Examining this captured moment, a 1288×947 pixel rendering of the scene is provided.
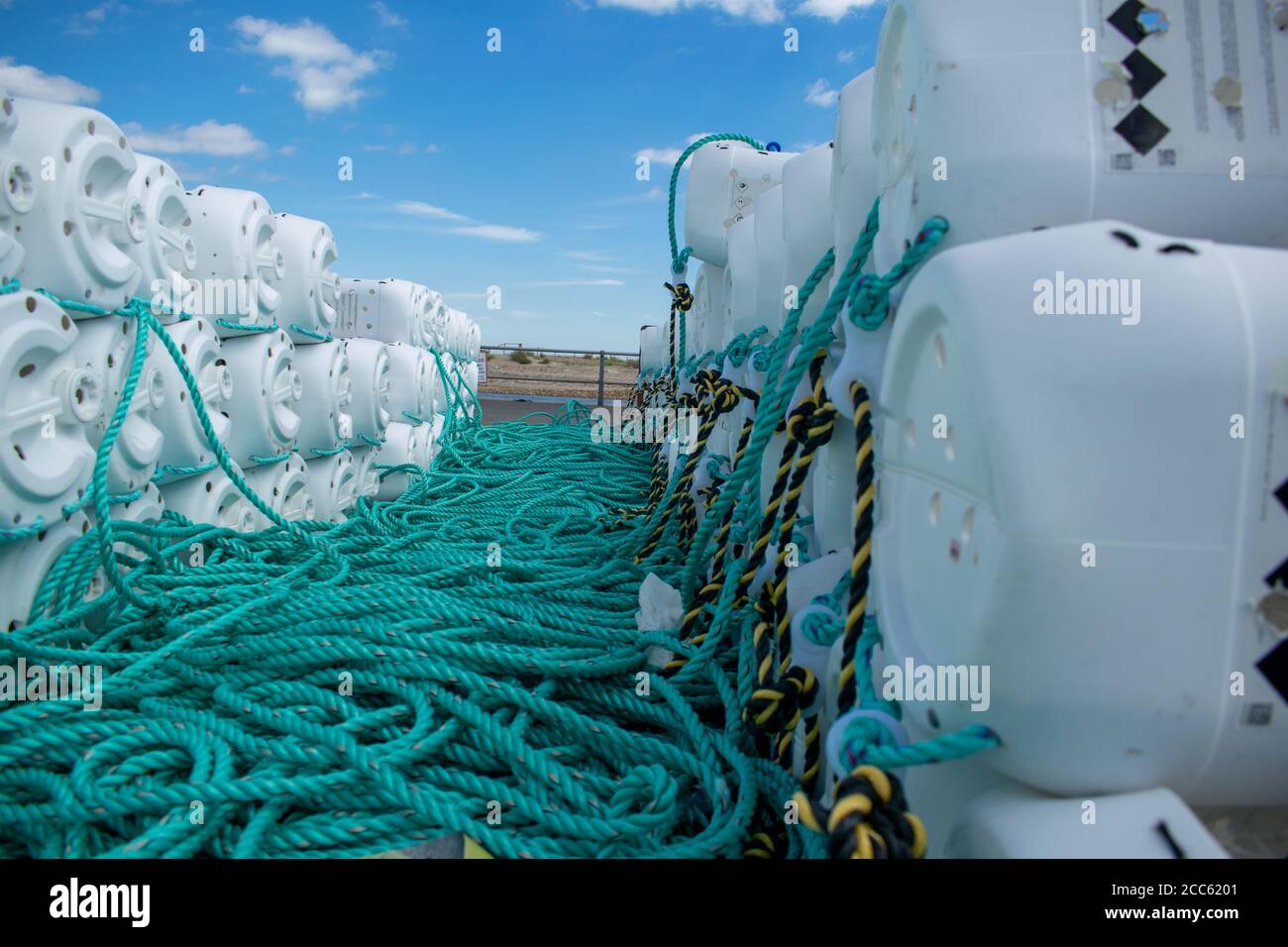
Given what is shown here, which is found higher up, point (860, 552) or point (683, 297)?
point (683, 297)

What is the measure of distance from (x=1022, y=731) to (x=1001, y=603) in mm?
118

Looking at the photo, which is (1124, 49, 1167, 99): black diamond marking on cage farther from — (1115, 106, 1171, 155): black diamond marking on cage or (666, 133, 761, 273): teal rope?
(666, 133, 761, 273): teal rope

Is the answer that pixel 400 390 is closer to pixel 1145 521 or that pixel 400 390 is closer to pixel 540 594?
pixel 540 594

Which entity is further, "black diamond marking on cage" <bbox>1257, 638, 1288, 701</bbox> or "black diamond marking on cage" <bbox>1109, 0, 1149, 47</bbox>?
"black diamond marking on cage" <bbox>1109, 0, 1149, 47</bbox>

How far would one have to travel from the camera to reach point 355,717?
60.3 inches

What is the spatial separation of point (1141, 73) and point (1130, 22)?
6 centimetres

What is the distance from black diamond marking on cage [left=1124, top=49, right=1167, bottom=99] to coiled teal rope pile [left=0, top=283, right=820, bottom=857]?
0.94 meters

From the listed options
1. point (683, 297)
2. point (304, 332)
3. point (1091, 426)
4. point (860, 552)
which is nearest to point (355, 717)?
point (860, 552)

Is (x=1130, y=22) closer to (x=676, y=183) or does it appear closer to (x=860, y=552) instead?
(x=860, y=552)

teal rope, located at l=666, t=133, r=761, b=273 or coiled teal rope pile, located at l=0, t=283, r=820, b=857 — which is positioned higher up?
teal rope, located at l=666, t=133, r=761, b=273

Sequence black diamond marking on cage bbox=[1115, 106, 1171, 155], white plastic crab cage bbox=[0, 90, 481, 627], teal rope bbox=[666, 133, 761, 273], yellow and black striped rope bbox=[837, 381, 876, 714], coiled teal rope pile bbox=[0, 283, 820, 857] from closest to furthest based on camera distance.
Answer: black diamond marking on cage bbox=[1115, 106, 1171, 155] < yellow and black striped rope bbox=[837, 381, 876, 714] < coiled teal rope pile bbox=[0, 283, 820, 857] < white plastic crab cage bbox=[0, 90, 481, 627] < teal rope bbox=[666, 133, 761, 273]

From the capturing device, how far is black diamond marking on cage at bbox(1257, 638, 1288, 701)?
72 centimetres

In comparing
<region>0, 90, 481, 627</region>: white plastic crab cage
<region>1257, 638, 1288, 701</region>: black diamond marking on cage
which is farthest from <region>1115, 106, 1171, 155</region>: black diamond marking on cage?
<region>0, 90, 481, 627</region>: white plastic crab cage

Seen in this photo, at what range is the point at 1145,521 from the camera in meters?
0.70
